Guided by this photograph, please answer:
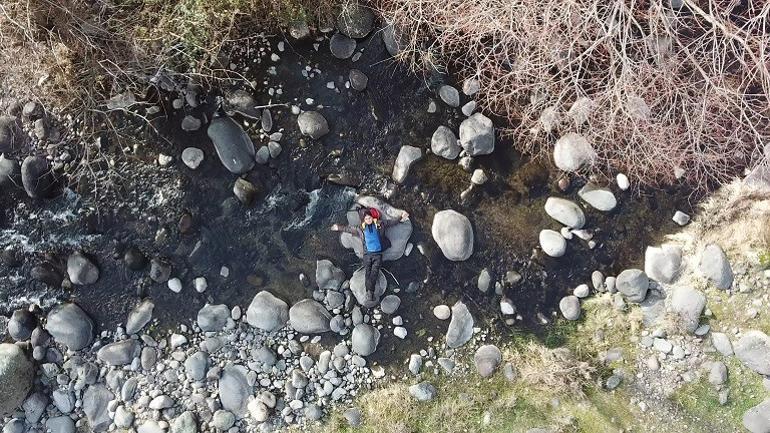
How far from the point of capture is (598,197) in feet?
11.8

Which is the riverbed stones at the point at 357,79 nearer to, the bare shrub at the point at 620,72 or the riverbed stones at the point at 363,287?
the bare shrub at the point at 620,72

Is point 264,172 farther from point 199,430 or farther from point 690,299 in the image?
point 690,299

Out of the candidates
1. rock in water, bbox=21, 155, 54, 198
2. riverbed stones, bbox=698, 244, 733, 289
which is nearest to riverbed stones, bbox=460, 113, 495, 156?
riverbed stones, bbox=698, 244, 733, 289

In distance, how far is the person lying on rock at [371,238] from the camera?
3.47 metres

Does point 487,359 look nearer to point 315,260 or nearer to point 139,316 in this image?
point 315,260

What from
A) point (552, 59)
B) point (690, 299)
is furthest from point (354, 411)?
point (552, 59)

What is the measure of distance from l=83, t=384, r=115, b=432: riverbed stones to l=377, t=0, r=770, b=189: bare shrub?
288 cm

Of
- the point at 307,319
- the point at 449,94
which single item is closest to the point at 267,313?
the point at 307,319

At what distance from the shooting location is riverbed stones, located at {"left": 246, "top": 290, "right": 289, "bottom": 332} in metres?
3.57

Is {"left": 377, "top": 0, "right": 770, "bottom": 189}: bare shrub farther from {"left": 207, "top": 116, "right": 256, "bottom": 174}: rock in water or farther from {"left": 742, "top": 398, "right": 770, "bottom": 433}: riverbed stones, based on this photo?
{"left": 742, "top": 398, "right": 770, "bottom": 433}: riverbed stones

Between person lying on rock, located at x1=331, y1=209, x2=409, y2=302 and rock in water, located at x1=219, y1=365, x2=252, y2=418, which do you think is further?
rock in water, located at x1=219, y1=365, x2=252, y2=418

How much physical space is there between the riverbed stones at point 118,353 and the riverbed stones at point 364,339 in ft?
4.54

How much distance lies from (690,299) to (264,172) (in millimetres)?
2797

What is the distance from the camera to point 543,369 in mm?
3562
